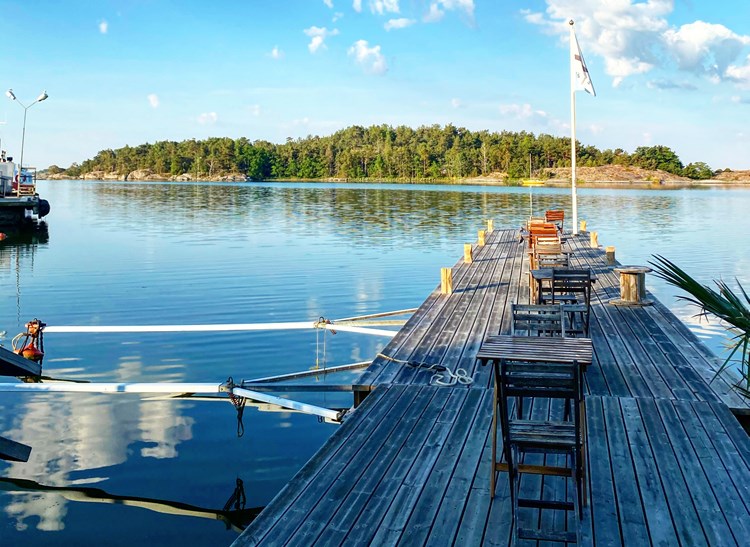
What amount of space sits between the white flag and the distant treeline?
113 m

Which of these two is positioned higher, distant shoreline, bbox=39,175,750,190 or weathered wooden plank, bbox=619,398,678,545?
distant shoreline, bbox=39,175,750,190

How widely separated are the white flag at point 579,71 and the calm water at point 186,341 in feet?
22.2

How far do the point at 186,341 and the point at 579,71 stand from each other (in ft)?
51.4

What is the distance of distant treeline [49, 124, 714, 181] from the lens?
451 ft

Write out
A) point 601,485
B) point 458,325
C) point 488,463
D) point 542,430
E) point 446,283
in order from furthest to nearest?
point 446,283
point 458,325
point 488,463
point 601,485
point 542,430

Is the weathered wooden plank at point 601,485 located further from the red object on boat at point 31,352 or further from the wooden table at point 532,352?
the red object on boat at point 31,352

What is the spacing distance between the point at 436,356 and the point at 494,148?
134 m

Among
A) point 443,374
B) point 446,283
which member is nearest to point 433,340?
point 443,374

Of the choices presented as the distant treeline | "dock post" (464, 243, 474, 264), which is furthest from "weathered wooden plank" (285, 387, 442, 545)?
the distant treeline

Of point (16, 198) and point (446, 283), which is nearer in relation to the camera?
point (446, 283)

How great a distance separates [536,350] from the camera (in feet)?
16.1

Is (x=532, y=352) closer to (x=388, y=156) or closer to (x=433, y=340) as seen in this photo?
(x=433, y=340)

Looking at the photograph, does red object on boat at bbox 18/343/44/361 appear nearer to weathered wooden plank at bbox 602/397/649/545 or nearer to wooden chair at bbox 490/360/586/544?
weathered wooden plank at bbox 602/397/649/545

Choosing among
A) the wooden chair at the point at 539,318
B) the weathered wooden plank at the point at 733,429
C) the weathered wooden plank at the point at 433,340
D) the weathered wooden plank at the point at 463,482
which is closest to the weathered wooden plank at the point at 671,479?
the weathered wooden plank at the point at 733,429
